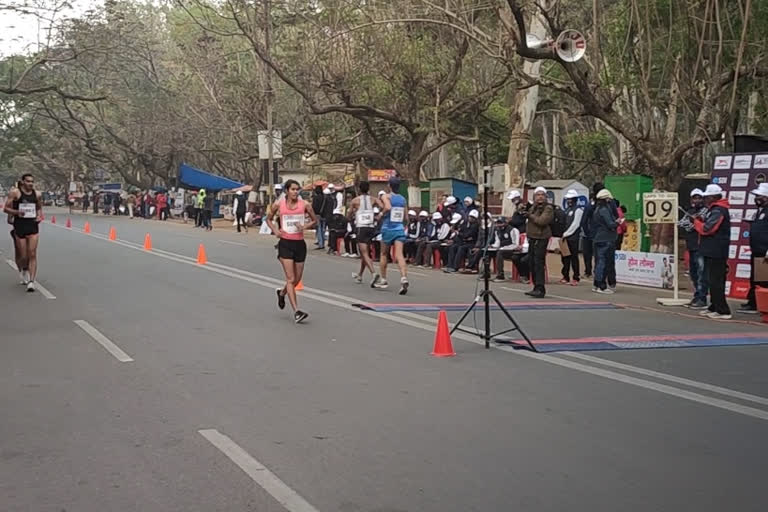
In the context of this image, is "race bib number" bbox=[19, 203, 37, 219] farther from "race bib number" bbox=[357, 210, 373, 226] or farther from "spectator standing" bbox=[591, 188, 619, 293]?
"spectator standing" bbox=[591, 188, 619, 293]

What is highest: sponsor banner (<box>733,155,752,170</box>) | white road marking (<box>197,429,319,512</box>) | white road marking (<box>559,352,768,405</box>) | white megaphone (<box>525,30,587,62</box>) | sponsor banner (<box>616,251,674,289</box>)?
white megaphone (<box>525,30,587,62</box>)

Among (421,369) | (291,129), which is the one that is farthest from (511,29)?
(291,129)

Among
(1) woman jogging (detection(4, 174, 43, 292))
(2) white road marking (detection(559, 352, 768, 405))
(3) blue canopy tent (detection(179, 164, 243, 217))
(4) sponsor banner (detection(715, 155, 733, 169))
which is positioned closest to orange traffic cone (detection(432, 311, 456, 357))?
(2) white road marking (detection(559, 352, 768, 405))

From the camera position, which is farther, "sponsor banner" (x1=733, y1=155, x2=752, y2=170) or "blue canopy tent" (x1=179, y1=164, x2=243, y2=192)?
"blue canopy tent" (x1=179, y1=164, x2=243, y2=192)

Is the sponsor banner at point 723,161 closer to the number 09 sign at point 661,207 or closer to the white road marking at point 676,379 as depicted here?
the number 09 sign at point 661,207

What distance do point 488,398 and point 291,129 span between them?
113 ft

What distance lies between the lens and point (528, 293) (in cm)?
1630

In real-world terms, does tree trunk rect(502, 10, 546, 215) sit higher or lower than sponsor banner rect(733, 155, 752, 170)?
higher

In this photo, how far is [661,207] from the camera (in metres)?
15.8

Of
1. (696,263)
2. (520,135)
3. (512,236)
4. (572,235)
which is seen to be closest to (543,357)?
(696,263)

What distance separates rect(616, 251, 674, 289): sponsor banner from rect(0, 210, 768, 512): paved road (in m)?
5.13

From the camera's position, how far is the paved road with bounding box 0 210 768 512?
5.43m

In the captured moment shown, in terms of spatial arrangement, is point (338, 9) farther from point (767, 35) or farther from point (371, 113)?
point (767, 35)

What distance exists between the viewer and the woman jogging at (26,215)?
49.5 ft
